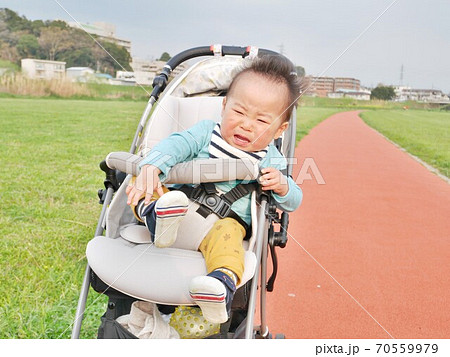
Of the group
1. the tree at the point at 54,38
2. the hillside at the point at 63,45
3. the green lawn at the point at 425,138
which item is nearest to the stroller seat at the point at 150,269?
the hillside at the point at 63,45

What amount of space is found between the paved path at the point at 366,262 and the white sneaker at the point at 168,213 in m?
1.09

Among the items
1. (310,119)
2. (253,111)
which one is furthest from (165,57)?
(310,119)

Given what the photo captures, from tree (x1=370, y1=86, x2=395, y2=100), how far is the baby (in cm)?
237

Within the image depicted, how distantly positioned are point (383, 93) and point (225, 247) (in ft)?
10.2

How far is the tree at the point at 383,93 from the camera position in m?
4.05

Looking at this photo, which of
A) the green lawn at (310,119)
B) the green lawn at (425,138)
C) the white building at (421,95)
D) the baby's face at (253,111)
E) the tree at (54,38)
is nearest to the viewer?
the baby's face at (253,111)

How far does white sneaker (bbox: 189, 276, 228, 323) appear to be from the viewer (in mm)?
1386

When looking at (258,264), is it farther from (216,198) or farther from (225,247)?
(216,198)

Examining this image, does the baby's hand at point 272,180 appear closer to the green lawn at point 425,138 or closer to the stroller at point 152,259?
the stroller at point 152,259

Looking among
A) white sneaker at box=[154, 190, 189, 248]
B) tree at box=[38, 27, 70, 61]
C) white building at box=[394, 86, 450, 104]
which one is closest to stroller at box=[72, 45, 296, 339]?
white sneaker at box=[154, 190, 189, 248]
